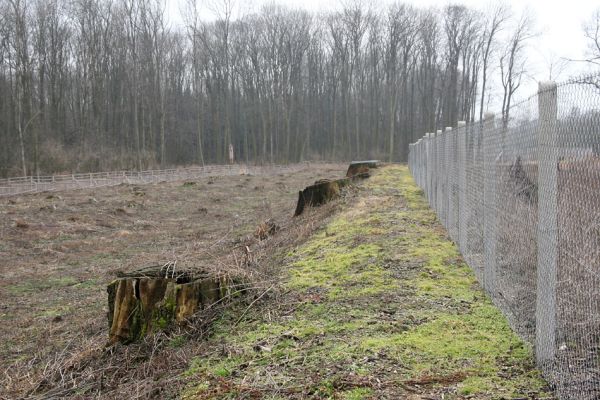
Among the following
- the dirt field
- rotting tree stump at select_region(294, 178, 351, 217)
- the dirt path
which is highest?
rotting tree stump at select_region(294, 178, 351, 217)

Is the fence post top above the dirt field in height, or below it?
above

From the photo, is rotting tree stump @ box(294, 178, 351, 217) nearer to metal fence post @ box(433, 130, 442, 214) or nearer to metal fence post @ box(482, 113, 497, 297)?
metal fence post @ box(433, 130, 442, 214)

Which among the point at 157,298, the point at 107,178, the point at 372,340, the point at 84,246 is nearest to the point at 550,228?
the point at 372,340

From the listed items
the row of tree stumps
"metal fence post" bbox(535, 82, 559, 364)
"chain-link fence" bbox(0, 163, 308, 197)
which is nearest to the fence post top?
"metal fence post" bbox(535, 82, 559, 364)

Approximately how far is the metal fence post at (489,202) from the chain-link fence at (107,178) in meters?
28.6

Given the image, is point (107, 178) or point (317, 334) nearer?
point (317, 334)

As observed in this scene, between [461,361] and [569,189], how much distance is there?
1460mm

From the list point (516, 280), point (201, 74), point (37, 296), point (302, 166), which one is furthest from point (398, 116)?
point (516, 280)

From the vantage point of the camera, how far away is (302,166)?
58.3 m

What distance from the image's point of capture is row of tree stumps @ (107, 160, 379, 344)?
5594 mm

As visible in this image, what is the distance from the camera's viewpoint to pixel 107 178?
4016cm

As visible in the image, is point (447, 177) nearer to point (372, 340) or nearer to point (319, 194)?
point (372, 340)

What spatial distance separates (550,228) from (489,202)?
2.01m

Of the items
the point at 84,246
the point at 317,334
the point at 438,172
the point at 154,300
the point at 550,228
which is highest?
the point at 438,172
